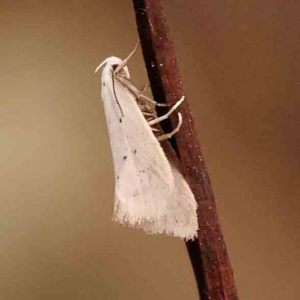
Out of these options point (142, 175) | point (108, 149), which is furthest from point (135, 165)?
point (108, 149)

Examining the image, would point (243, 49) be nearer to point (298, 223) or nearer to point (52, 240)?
point (298, 223)

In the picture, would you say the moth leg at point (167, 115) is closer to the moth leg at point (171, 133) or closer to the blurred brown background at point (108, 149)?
the moth leg at point (171, 133)

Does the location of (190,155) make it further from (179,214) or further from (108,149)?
(108,149)

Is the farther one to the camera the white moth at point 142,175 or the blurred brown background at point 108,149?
the blurred brown background at point 108,149

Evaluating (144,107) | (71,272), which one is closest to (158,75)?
(144,107)

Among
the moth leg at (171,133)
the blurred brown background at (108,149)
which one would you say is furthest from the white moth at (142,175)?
the blurred brown background at (108,149)

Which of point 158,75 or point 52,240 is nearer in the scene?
point 158,75
